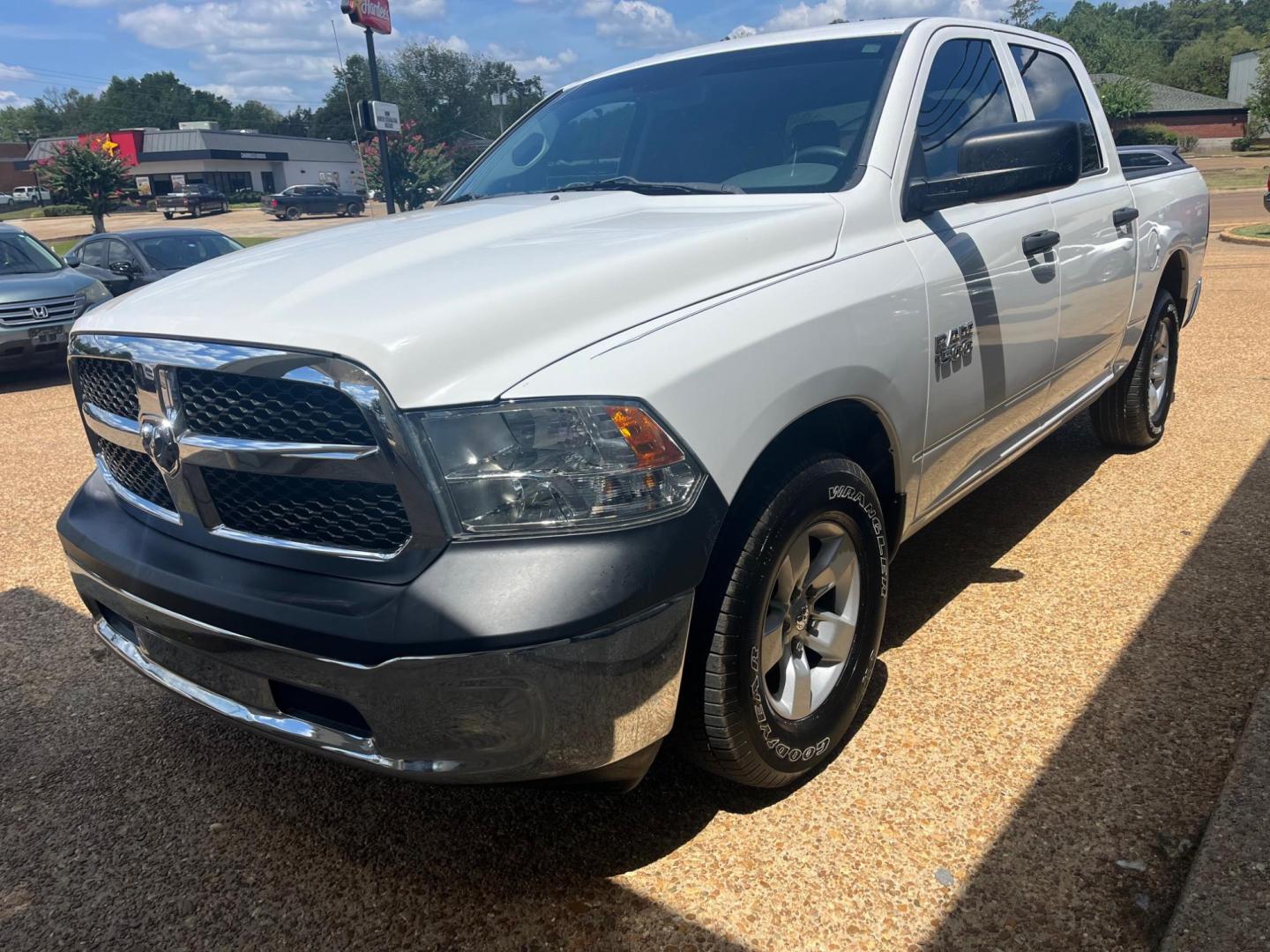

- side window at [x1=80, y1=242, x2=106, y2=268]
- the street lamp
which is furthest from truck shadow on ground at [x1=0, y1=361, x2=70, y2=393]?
the street lamp

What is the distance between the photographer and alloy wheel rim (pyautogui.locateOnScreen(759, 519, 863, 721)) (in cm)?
238

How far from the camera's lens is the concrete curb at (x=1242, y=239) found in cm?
1443


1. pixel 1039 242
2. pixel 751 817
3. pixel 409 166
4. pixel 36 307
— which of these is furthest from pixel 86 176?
pixel 751 817

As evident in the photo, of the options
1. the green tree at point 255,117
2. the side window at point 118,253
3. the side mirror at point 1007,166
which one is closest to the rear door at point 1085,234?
the side mirror at point 1007,166

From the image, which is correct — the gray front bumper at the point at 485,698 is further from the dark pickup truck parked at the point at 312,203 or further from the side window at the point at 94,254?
the dark pickup truck parked at the point at 312,203

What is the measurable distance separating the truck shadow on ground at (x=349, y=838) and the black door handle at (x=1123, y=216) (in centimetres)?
183

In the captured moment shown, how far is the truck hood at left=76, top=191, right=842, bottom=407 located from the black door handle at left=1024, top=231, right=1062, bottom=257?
1.00 m

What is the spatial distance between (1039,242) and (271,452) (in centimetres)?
259

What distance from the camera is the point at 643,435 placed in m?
1.87

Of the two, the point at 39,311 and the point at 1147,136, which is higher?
the point at 1147,136

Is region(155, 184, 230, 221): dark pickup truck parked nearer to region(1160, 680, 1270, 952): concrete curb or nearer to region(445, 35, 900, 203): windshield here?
region(445, 35, 900, 203): windshield

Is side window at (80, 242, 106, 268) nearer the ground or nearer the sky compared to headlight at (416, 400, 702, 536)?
nearer the sky

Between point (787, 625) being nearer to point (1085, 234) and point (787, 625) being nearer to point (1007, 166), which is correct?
point (1007, 166)

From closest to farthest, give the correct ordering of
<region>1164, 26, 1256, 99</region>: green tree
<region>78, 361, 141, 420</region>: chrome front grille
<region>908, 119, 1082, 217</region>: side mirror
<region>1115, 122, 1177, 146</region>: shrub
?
<region>78, 361, 141, 420</region>: chrome front grille → <region>908, 119, 1082, 217</region>: side mirror → <region>1115, 122, 1177, 146</region>: shrub → <region>1164, 26, 1256, 99</region>: green tree
